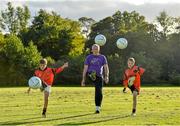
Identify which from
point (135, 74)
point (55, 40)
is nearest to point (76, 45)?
point (55, 40)

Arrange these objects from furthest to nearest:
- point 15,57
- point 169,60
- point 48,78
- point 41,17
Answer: point 41,17, point 169,60, point 15,57, point 48,78

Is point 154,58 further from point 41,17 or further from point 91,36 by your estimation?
point 41,17

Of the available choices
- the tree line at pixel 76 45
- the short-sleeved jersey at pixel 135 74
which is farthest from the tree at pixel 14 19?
the short-sleeved jersey at pixel 135 74

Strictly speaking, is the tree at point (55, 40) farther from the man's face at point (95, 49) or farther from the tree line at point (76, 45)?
the man's face at point (95, 49)

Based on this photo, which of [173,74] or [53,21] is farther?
[53,21]

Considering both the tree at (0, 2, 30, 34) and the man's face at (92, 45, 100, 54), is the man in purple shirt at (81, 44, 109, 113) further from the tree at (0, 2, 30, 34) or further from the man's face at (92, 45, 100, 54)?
the tree at (0, 2, 30, 34)

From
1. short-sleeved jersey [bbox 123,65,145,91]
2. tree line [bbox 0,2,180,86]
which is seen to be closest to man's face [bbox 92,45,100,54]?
short-sleeved jersey [bbox 123,65,145,91]

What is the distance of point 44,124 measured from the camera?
543 inches

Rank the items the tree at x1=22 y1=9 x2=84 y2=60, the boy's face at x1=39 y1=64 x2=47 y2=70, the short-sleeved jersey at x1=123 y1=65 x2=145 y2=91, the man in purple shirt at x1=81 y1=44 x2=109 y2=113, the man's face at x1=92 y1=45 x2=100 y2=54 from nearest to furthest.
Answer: the boy's face at x1=39 y1=64 x2=47 y2=70 < the man's face at x1=92 y1=45 x2=100 y2=54 < the man in purple shirt at x1=81 y1=44 x2=109 y2=113 < the short-sleeved jersey at x1=123 y1=65 x2=145 y2=91 < the tree at x1=22 y1=9 x2=84 y2=60

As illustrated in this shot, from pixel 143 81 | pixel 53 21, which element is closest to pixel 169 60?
pixel 143 81

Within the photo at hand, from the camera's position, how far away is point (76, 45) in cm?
9925

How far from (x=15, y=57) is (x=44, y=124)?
76078 millimetres

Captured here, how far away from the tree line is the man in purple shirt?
222 feet

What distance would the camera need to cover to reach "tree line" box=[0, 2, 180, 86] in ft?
287
